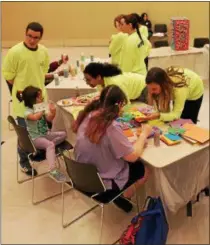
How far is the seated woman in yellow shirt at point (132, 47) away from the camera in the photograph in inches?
157

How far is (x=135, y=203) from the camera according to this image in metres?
3.01

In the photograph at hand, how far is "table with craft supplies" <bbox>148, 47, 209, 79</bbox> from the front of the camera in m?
5.44

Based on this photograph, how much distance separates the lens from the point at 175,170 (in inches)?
101

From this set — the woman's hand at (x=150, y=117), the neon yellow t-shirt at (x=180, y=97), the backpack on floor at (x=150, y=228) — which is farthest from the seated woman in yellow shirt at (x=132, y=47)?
the backpack on floor at (x=150, y=228)

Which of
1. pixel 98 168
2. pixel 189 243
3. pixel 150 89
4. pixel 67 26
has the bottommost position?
pixel 189 243

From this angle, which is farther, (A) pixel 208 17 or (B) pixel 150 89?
(A) pixel 208 17

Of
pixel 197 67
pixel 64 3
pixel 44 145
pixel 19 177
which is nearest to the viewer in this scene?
pixel 44 145

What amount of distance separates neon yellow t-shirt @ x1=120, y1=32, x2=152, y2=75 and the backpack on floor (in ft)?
6.46

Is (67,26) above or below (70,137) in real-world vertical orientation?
above

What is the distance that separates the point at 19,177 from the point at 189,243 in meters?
1.72

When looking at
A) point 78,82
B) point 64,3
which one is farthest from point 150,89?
point 64,3

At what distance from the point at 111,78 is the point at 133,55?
1001mm

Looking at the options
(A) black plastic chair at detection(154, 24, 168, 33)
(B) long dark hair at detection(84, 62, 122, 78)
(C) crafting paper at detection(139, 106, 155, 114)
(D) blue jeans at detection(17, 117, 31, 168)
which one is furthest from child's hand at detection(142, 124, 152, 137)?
(A) black plastic chair at detection(154, 24, 168, 33)

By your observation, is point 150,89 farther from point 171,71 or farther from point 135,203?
point 135,203
